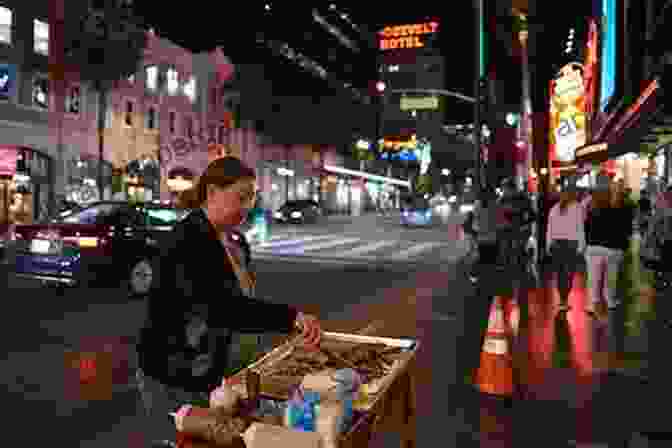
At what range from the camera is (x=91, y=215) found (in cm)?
1152

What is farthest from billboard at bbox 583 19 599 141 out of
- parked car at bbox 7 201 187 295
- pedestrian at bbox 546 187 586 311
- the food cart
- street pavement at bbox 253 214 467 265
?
the food cart

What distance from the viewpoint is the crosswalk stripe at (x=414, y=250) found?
19.9 metres

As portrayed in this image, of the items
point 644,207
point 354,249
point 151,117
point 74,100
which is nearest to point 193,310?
point 644,207

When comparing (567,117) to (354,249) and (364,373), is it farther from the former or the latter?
(364,373)

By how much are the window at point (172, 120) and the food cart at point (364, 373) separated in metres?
38.7

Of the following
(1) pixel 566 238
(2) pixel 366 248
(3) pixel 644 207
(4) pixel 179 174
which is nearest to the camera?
(1) pixel 566 238

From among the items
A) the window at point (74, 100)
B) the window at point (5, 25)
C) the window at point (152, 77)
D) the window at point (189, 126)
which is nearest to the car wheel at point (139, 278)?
the window at point (5, 25)

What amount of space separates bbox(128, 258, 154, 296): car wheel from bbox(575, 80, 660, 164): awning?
9.21 meters

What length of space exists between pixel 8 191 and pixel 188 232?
94.8 feet

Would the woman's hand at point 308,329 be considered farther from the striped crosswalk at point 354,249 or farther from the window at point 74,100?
the window at point 74,100

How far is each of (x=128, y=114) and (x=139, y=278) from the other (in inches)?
1056

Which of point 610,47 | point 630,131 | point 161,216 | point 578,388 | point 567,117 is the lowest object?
point 578,388

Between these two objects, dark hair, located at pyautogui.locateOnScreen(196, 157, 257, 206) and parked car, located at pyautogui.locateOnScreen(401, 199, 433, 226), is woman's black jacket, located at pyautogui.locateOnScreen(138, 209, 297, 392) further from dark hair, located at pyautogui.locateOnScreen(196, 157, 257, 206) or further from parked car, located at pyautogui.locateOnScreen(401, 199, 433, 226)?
parked car, located at pyautogui.locateOnScreen(401, 199, 433, 226)

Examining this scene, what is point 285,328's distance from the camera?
8.08ft
